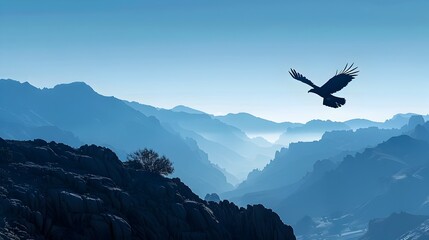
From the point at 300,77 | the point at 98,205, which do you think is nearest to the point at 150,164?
the point at 98,205

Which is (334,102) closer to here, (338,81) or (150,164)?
(338,81)

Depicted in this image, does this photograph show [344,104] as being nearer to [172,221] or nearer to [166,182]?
[172,221]

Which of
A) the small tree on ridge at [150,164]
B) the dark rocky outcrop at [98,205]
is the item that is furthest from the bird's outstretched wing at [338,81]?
the small tree on ridge at [150,164]

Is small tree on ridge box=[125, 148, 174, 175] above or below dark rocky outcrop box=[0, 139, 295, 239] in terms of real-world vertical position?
above

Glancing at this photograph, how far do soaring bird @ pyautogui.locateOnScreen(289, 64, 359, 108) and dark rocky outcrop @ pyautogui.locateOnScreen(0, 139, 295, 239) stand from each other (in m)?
39.5

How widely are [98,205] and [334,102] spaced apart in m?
46.1

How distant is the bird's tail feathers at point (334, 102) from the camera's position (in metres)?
34.5

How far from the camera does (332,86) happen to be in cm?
3541

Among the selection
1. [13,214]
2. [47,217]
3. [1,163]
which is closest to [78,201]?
[47,217]

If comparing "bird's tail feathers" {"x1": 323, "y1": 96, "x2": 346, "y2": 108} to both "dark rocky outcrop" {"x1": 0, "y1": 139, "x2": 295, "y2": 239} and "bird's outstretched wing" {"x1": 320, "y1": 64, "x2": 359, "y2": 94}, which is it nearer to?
"bird's outstretched wing" {"x1": 320, "y1": 64, "x2": 359, "y2": 94}

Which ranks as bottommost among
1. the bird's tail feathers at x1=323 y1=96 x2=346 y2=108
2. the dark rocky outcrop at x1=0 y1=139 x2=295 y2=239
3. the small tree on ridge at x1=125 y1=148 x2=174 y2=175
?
the bird's tail feathers at x1=323 y1=96 x2=346 y2=108

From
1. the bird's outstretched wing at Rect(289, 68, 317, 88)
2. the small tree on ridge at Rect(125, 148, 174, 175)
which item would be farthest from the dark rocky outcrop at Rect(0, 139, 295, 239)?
the bird's outstretched wing at Rect(289, 68, 317, 88)

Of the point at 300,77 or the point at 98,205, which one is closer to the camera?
the point at 300,77

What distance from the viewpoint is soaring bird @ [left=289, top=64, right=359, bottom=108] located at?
3466 centimetres
